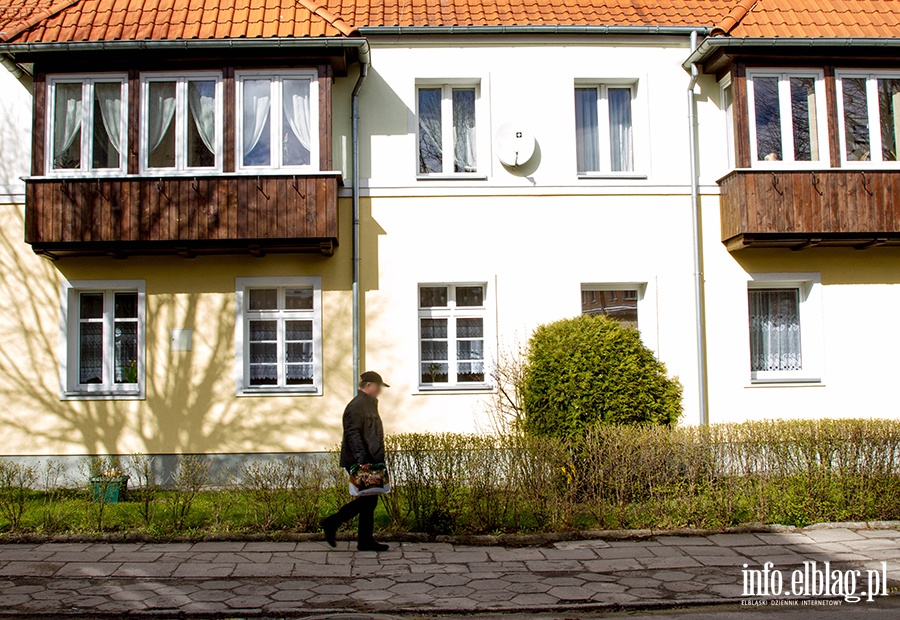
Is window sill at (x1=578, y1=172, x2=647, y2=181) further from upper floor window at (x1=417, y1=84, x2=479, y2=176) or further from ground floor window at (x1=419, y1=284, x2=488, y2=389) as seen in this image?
ground floor window at (x1=419, y1=284, x2=488, y2=389)

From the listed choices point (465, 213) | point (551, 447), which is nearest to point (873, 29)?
point (465, 213)

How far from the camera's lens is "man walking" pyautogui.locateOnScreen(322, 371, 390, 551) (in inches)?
339

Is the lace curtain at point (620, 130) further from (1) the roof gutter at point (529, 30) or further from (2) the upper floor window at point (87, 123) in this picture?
(2) the upper floor window at point (87, 123)

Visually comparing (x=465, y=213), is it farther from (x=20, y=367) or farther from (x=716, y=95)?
(x=20, y=367)

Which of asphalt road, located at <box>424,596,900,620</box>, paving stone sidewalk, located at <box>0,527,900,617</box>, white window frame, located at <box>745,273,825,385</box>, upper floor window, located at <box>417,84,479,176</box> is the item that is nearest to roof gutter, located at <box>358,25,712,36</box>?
upper floor window, located at <box>417,84,479,176</box>

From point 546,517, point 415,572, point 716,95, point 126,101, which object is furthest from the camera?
point 716,95

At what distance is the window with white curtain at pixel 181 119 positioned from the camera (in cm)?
1274

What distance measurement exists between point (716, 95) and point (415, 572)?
32.3 feet

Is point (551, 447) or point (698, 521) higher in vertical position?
point (551, 447)

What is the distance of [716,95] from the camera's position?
45.1 feet

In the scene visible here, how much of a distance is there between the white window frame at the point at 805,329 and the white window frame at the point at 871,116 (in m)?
2.00

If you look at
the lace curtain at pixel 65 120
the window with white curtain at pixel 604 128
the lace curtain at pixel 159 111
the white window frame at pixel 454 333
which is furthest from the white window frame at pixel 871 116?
the lace curtain at pixel 65 120

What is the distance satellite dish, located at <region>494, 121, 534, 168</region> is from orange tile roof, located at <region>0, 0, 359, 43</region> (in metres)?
2.83

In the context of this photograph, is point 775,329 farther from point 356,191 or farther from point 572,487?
point 356,191
